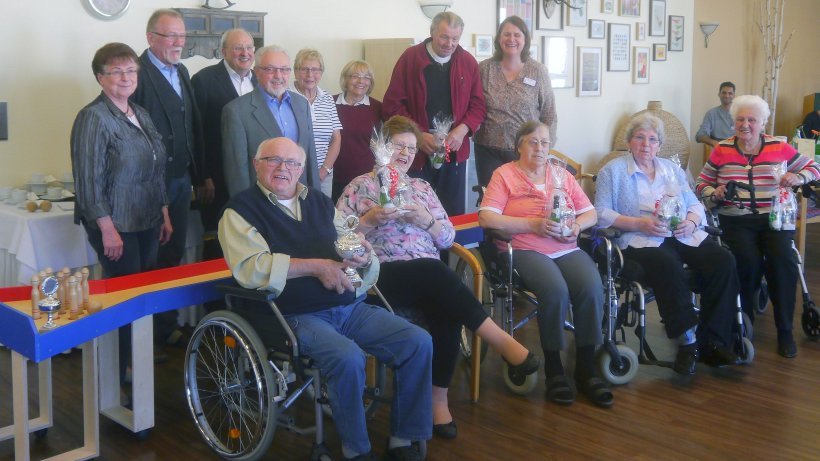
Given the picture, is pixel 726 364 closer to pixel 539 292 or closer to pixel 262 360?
pixel 539 292

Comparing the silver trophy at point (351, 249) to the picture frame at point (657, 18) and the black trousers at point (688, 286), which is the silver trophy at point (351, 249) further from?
the picture frame at point (657, 18)

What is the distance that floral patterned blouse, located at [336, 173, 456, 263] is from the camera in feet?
11.1

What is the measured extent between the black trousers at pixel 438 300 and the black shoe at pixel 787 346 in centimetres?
177

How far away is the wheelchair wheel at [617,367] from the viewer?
145 inches

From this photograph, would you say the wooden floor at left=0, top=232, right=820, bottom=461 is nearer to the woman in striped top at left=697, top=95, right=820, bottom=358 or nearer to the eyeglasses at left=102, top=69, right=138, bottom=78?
the woman in striped top at left=697, top=95, right=820, bottom=358

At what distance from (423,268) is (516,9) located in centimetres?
415

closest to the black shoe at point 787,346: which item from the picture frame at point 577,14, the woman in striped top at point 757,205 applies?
the woman in striped top at point 757,205

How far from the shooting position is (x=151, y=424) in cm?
317

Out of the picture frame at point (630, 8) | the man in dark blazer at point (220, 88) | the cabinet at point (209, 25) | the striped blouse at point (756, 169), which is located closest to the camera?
the man in dark blazer at point (220, 88)

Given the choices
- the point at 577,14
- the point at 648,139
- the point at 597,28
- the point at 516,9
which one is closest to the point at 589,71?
the point at 597,28

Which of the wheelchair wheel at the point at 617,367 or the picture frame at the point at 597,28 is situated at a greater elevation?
the picture frame at the point at 597,28

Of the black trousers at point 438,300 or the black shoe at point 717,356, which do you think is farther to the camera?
the black shoe at point 717,356

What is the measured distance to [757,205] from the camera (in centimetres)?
435

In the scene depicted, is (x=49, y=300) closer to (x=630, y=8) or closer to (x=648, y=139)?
(x=648, y=139)
